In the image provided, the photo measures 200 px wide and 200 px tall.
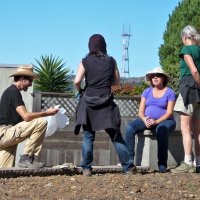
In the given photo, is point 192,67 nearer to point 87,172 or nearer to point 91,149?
point 91,149

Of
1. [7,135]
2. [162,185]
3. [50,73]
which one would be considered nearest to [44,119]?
[7,135]

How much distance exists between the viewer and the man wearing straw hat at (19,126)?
→ 790 cm

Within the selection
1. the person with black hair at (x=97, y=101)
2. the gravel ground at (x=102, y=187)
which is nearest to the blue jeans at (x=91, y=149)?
the person with black hair at (x=97, y=101)

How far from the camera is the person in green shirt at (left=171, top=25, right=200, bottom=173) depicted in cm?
799

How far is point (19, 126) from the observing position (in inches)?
313

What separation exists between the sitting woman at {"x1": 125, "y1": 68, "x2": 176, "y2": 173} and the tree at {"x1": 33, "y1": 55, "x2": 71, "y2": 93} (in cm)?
1354

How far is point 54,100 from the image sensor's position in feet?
50.8

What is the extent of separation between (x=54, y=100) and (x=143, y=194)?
9358mm

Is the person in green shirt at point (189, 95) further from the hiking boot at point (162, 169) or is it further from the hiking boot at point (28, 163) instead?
the hiking boot at point (28, 163)

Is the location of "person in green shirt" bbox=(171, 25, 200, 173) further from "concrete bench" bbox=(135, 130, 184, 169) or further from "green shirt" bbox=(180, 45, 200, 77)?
"concrete bench" bbox=(135, 130, 184, 169)

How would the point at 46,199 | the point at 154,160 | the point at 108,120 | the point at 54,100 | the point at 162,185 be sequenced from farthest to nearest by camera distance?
1. the point at 54,100
2. the point at 154,160
3. the point at 108,120
4. the point at 162,185
5. the point at 46,199

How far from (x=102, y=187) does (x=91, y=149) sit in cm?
108

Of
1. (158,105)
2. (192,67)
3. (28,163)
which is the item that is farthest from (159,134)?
(28,163)

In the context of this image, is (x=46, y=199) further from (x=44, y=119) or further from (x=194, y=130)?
(x=194, y=130)
